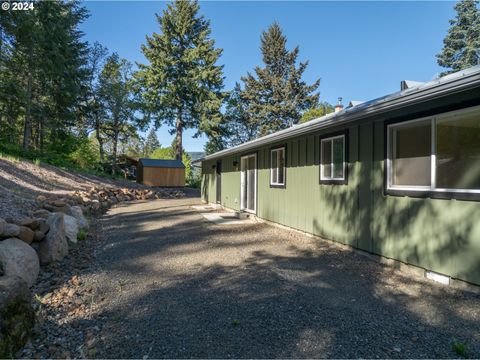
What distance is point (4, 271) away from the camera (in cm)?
346

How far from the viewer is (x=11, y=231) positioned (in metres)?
4.18

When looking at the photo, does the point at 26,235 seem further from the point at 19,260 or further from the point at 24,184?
the point at 24,184

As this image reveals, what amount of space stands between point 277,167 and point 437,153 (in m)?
4.79

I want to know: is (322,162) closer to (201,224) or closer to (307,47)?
(201,224)

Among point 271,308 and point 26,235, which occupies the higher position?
point 26,235

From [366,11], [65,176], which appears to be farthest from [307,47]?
[65,176]

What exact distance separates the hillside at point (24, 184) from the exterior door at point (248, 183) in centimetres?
617

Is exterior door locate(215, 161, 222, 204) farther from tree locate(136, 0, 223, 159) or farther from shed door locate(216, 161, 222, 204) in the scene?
tree locate(136, 0, 223, 159)

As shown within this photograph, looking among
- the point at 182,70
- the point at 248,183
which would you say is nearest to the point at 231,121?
the point at 182,70

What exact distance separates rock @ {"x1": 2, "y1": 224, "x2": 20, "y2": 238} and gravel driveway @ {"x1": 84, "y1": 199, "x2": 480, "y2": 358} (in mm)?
1175

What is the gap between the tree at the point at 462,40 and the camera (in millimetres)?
25594

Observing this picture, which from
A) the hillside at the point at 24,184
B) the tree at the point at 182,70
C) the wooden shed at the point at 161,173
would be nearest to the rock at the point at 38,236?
the hillside at the point at 24,184

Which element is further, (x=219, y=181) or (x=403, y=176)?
(x=219, y=181)

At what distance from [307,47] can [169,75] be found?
15.2 metres
